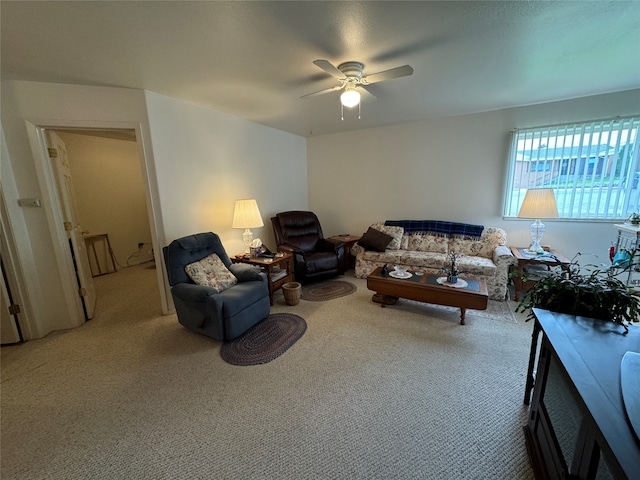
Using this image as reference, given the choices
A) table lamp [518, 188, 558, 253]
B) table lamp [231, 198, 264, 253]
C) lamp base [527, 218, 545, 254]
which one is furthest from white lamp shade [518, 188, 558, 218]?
table lamp [231, 198, 264, 253]

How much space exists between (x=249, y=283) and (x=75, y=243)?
1.99 meters

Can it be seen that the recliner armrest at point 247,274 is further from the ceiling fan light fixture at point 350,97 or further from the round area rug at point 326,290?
the ceiling fan light fixture at point 350,97

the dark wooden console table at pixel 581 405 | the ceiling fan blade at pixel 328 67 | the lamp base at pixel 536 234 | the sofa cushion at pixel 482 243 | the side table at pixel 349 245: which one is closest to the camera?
the dark wooden console table at pixel 581 405

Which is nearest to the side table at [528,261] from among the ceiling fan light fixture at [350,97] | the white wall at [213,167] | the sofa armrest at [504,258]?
the sofa armrest at [504,258]

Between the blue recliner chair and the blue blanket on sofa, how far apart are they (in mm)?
2566

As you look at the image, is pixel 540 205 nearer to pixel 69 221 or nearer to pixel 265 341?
pixel 265 341

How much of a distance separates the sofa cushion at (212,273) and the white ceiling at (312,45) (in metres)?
1.76

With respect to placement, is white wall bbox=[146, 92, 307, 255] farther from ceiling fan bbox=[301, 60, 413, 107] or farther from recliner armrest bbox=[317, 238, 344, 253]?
ceiling fan bbox=[301, 60, 413, 107]

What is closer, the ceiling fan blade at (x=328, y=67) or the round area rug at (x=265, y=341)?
the ceiling fan blade at (x=328, y=67)

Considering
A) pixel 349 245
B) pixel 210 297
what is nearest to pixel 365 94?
pixel 349 245

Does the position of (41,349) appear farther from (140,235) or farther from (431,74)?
(431,74)

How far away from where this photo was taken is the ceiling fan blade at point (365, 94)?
8.64 ft

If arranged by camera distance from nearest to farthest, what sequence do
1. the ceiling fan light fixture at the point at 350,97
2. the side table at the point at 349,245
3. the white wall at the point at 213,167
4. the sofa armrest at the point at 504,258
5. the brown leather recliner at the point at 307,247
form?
the ceiling fan light fixture at the point at 350,97, the white wall at the point at 213,167, the sofa armrest at the point at 504,258, the brown leather recliner at the point at 307,247, the side table at the point at 349,245

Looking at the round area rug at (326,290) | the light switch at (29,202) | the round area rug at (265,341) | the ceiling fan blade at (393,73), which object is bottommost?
the round area rug at (265,341)
